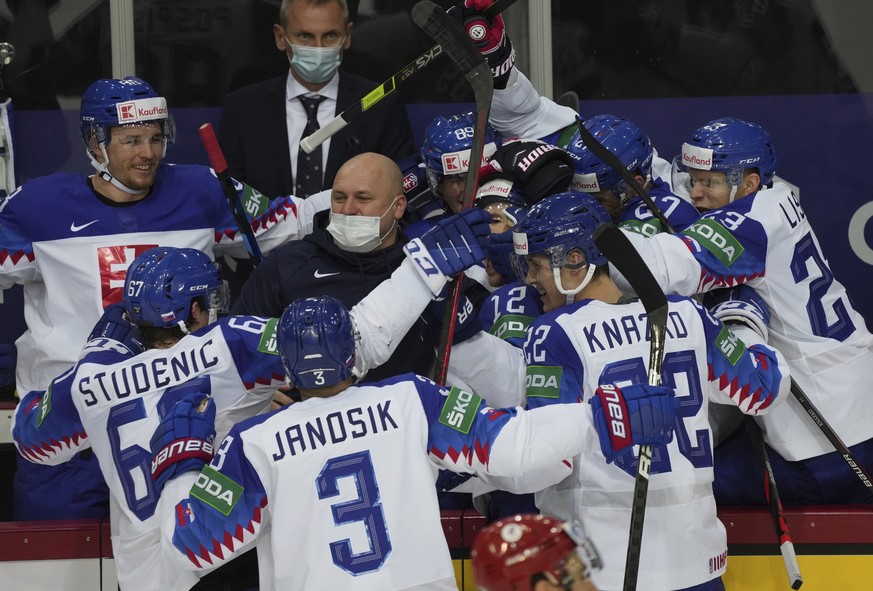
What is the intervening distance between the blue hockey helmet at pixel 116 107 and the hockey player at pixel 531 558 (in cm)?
261

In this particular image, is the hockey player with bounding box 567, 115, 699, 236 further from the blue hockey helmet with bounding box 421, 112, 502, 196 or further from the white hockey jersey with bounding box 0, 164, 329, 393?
the white hockey jersey with bounding box 0, 164, 329, 393

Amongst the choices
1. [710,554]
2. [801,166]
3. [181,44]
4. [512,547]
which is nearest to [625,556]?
[710,554]

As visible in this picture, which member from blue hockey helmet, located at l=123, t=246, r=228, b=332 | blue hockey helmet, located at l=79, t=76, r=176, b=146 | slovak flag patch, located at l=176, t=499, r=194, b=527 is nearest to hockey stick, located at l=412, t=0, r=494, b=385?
blue hockey helmet, located at l=123, t=246, r=228, b=332

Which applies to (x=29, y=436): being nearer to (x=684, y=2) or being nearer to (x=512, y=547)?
(x=512, y=547)

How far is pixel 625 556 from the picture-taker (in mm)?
3533

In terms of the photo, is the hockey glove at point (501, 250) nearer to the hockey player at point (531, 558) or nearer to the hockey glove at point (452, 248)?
the hockey glove at point (452, 248)

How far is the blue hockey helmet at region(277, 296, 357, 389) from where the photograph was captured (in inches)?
124

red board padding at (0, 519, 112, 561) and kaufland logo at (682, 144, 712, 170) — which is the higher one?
kaufland logo at (682, 144, 712, 170)

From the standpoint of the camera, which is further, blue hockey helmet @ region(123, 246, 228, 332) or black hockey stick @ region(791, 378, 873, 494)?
black hockey stick @ region(791, 378, 873, 494)

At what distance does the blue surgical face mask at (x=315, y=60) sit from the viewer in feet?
16.1

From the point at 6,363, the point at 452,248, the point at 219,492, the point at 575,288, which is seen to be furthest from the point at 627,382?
the point at 6,363

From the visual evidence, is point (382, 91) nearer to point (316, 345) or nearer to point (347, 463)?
point (316, 345)

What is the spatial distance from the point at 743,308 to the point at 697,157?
0.55m

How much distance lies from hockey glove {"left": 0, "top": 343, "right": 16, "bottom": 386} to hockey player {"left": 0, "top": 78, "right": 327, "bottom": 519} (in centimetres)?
43
